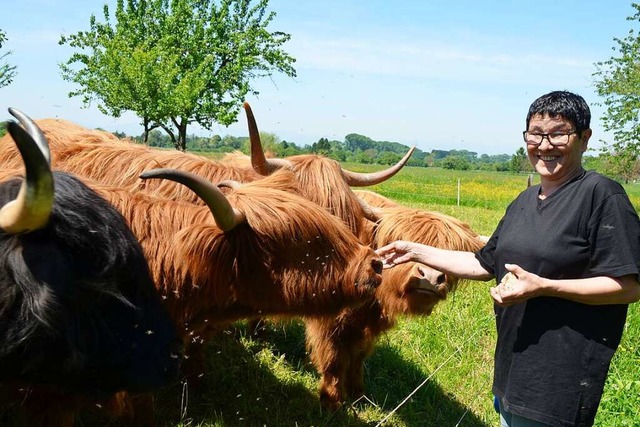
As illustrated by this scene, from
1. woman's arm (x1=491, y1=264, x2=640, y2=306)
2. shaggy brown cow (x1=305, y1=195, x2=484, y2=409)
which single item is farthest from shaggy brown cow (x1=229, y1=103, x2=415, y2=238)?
woman's arm (x1=491, y1=264, x2=640, y2=306)

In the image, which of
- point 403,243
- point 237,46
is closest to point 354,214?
point 403,243

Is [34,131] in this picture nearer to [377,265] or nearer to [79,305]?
[79,305]

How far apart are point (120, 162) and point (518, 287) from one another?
11.4 ft

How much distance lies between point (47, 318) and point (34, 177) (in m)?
0.64

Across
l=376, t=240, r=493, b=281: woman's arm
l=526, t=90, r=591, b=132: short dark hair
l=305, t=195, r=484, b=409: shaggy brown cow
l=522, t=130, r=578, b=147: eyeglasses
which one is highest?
l=526, t=90, r=591, b=132: short dark hair

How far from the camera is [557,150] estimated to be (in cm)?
307

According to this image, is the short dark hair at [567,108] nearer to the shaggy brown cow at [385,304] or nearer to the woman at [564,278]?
the woman at [564,278]

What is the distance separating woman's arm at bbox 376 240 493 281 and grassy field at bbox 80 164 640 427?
119 cm

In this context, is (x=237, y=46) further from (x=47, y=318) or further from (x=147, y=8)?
(x=47, y=318)

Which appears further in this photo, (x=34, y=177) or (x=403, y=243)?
(x=403, y=243)

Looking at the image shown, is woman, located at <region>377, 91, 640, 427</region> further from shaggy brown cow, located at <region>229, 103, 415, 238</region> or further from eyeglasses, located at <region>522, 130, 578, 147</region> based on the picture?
shaggy brown cow, located at <region>229, 103, 415, 238</region>

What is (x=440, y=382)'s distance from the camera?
6449 mm

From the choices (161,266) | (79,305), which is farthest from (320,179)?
(79,305)

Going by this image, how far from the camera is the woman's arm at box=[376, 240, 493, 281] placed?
3.83m
